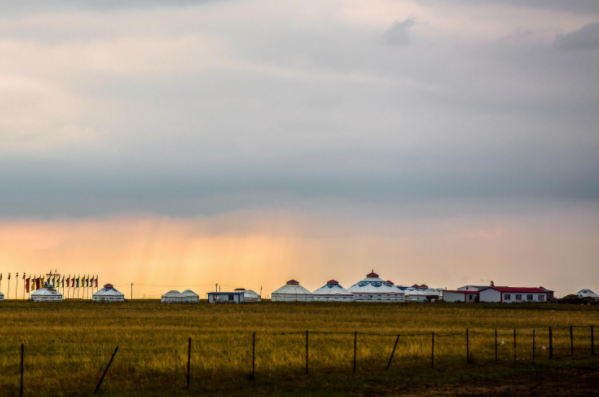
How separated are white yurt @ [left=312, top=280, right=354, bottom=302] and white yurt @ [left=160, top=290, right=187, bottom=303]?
34077 millimetres

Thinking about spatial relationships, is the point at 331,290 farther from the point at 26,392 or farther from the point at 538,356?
the point at 26,392

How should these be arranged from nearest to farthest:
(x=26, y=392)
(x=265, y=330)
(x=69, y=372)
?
1. (x=26, y=392)
2. (x=69, y=372)
3. (x=265, y=330)

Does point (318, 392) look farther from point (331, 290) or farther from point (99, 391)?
point (331, 290)

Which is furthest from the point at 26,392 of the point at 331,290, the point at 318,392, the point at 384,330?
the point at 331,290

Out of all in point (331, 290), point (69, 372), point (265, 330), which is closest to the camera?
point (69, 372)

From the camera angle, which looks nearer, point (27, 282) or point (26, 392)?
point (26, 392)

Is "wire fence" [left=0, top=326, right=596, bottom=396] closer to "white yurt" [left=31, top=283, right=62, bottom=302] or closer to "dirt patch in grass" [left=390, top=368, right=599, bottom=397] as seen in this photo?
"dirt patch in grass" [left=390, top=368, right=599, bottom=397]

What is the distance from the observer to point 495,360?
40.3 meters

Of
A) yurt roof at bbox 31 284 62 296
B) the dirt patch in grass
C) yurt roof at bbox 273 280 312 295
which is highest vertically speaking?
yurt roof at bbox 273 280 312 295

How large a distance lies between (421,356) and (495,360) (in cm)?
419

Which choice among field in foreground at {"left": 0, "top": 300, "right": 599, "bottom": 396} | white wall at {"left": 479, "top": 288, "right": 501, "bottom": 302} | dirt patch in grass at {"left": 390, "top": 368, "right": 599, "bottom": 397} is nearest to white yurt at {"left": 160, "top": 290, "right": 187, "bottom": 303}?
white wall at {"left": 479, "top": 288, "right": 501, "bottom": 302}

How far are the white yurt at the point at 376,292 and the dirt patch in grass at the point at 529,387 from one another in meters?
152

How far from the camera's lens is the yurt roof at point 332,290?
190 meters

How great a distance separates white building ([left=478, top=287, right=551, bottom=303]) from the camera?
167125 mm
